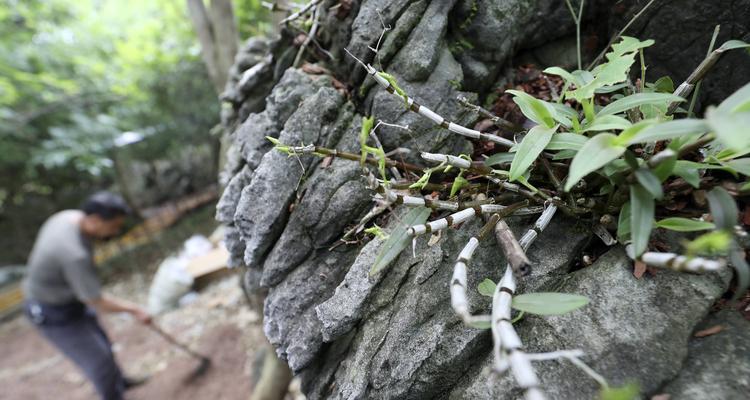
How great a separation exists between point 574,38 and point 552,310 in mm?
1752

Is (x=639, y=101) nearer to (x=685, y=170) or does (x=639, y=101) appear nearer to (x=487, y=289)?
(x=685, y=170)

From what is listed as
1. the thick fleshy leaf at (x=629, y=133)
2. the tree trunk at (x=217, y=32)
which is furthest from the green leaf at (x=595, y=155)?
the tree trunk at (x=217, y=32)

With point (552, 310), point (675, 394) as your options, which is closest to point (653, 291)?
point (675, 394)

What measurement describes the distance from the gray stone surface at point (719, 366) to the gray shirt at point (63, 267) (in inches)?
165

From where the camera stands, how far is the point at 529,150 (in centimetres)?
116

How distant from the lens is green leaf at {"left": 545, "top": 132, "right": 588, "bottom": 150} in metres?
1.11

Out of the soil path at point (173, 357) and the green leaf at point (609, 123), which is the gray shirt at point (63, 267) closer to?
the soil path at point (173, 357)

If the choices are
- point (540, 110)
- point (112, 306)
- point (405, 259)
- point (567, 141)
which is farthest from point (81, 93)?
point (567, 141)

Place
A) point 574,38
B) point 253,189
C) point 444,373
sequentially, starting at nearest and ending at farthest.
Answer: point 444,373 → point 253,189 → point 574,38

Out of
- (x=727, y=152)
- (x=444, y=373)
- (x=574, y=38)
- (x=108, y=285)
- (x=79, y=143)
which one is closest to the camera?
(x=727, y=152)

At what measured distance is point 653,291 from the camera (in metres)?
1.15

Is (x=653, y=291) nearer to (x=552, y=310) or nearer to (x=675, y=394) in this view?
(x=675, y=394)

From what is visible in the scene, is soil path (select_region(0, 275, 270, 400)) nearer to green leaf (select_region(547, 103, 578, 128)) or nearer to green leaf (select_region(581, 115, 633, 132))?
green leaf (select_region(547, 103, 578, 128))

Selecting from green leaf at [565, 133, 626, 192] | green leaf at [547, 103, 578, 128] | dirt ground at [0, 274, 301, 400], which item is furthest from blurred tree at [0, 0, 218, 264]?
green leaf at [565, 133, 626, 192]
